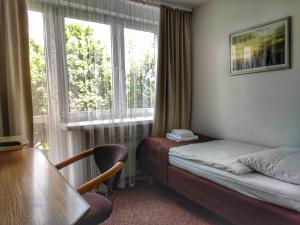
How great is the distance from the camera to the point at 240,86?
269 centimetres

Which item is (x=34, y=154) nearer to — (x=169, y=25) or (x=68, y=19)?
(x=68, y=19)

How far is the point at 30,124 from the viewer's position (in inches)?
85.0

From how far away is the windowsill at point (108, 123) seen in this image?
242cm

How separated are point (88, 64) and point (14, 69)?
0.74 metres

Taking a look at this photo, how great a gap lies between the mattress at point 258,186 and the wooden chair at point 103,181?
2.72 ft

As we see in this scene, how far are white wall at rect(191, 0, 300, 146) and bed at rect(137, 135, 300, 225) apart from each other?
2.71ft

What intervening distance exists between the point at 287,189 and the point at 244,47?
5.77 feet

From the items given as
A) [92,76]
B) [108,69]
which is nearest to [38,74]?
[92,76]

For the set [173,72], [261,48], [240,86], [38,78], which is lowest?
[240,86]

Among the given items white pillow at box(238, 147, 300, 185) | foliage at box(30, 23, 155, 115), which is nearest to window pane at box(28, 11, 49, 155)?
foliage at box(30, 23, 155, 115)

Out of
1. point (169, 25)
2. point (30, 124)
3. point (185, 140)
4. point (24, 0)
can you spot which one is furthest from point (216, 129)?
point (24, 0)

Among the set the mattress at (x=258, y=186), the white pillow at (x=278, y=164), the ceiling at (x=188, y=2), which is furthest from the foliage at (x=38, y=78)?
the white pillow at (x=278, y=164)

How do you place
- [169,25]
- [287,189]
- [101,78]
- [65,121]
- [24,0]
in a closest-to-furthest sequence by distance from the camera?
1. [287,189]
2. [24,0]
3. [65,121]
4. [101,78]
5. [169,25]

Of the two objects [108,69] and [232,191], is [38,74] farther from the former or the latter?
[232,191]
